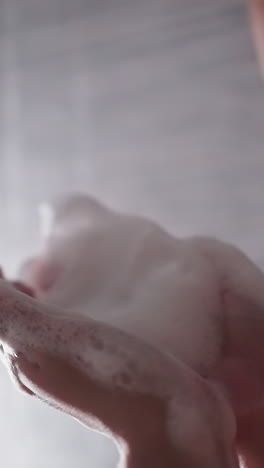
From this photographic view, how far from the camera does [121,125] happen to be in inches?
37.2

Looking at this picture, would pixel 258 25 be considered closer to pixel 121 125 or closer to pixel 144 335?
pixel 121 125

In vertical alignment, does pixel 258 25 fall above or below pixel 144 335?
above

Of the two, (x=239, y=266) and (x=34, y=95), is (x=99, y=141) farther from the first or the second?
(x=239, y=266)

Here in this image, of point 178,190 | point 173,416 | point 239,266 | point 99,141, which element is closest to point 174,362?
point 173,416

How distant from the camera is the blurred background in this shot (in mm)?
820

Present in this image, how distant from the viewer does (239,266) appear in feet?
2.04

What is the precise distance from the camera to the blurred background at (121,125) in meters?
0.82

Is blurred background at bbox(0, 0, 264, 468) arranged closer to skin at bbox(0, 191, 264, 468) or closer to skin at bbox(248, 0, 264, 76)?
skin at bbox(248, 0, 264, 76)

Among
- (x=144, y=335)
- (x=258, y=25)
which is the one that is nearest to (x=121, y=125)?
(x=258, y=25)

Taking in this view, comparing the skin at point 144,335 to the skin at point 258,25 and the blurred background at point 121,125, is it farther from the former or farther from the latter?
the skin at point 258,25

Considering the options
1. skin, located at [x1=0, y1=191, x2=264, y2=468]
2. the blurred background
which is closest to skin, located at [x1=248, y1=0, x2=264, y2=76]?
the blurred background

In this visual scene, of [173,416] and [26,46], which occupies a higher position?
[26,46]

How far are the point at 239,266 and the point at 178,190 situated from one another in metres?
0.27

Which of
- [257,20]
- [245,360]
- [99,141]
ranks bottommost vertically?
[245,360]
